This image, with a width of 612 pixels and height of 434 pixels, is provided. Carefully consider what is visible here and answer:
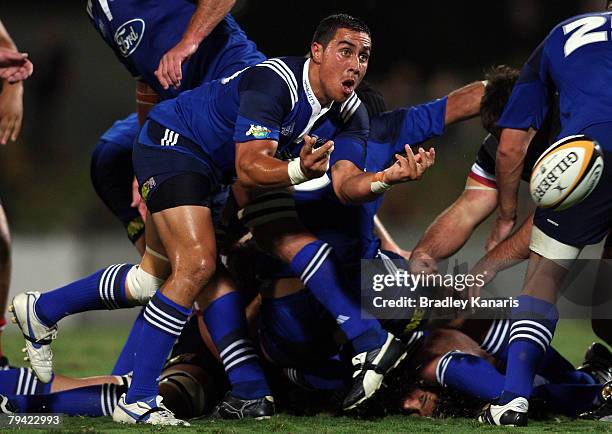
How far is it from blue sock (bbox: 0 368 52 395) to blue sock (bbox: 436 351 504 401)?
164 cm

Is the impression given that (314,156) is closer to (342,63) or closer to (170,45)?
(342,63)

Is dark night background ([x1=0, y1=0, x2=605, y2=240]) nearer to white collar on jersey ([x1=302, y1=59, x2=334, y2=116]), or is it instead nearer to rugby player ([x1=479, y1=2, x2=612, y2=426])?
white collar on jersey ([x1=302, y1=59, x2=334, y2=116])

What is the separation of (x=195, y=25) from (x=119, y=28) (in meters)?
0.55

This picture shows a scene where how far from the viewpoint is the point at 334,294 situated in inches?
170

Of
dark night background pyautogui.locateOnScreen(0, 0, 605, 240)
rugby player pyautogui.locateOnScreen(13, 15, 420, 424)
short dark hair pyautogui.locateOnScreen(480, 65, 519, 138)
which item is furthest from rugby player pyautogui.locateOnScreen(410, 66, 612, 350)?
dark night background pyautogui.locateOnScreen(0, 0, 605, 240)

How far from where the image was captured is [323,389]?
4.61 metres

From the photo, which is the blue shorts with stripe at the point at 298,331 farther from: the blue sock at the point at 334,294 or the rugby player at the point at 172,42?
the rugby player at the point at 172,42

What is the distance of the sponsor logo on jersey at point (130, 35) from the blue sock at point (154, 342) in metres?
1.84

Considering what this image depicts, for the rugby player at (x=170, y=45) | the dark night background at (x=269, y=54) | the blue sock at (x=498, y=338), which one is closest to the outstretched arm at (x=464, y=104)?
the rugby player at (x=170, y=45)

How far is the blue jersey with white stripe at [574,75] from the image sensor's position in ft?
13.7

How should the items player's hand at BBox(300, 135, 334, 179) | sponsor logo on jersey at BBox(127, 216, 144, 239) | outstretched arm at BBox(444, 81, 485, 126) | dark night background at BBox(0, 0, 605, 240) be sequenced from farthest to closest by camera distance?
dark night background at BBox(0, 0, 605, 240)
sponsor logo on jersey at BBox(127, 216, 144, 239)
outstretched arm at BBox(444, 81, 485, 126)
player's hand at BBox(300, 135, 334, 179)

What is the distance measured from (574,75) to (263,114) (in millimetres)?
1264

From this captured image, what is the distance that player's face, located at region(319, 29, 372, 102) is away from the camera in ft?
14.3

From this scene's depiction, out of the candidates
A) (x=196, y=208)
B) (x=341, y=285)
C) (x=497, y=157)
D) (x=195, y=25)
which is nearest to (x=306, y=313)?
(x=341, y=285)
